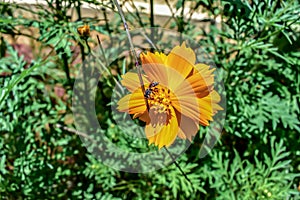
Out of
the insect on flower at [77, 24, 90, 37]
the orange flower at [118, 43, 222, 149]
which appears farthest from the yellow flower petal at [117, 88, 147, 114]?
the insect on flower at [77, 24, 90, 37]

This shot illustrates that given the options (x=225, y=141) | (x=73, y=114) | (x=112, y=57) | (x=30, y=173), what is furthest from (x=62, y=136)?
(x=225, y=141)

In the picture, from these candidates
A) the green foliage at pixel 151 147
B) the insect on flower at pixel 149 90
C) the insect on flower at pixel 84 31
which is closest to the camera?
the insect on flower at pixel 149 90

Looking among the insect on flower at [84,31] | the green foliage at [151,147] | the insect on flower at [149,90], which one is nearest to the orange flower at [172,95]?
the insect on flower at [149,90]

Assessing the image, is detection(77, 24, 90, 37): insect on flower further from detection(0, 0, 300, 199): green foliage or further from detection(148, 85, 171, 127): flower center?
detection(148, 85, 171, 127): flower center

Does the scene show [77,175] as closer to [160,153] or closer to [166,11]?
[160,153]

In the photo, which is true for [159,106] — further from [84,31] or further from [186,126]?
[84,31]

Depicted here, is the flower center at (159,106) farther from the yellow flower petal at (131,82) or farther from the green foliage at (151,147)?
the green foliage at (151,147)

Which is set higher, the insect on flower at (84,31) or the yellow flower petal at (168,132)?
the insect on flower at (84,31)

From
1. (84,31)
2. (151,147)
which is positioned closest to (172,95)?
(84,31)
